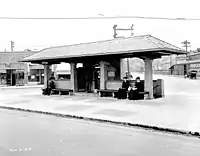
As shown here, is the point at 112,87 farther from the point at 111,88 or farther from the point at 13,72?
the point at 13,72

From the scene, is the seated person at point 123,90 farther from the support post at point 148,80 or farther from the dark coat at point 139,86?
the support post at point 148,80

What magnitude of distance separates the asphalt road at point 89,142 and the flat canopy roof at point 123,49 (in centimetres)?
807

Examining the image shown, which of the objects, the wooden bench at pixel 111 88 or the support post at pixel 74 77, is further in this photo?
the support post at pixel 74 77

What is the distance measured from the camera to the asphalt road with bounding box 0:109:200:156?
20.2 feet

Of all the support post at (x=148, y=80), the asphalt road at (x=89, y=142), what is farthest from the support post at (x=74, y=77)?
the asphalt road at (x=89, y=142)

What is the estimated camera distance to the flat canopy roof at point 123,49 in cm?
1630

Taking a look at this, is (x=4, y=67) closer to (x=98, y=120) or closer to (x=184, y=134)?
(x=98, y=120)

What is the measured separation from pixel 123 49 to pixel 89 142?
1119cm

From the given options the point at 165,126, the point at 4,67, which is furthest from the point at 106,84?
the point at 4,67

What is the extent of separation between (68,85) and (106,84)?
4.49 metres

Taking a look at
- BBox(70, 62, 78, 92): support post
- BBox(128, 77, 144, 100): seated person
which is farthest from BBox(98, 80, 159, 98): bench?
BBox(70, 62, 78, 92): support post

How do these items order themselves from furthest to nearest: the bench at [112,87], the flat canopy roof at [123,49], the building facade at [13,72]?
the building facade at [13,72] → the bench at [112,87] → the flat canopy roof at [123,49]

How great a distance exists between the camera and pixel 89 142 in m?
7.14

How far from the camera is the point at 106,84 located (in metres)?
19.8
